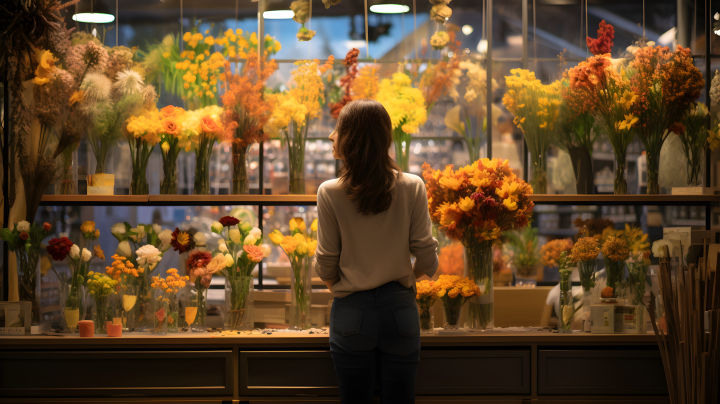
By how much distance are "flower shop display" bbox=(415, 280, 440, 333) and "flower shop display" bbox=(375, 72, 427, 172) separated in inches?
24.0

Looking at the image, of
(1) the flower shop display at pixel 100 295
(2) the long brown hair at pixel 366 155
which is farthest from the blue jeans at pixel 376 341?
→ (1) the flower shop display at pixel 100 295

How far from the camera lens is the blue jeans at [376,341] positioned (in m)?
2.16

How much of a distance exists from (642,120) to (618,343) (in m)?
1.08

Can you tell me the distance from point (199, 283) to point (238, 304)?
0.22 m

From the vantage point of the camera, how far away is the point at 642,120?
2885 mm

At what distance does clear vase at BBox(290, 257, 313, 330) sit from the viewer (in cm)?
288

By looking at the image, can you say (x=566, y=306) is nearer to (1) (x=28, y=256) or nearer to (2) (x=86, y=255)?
(2) (x=86, y=255)

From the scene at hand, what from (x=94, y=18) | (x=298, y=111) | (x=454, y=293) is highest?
(x=94, y=18)

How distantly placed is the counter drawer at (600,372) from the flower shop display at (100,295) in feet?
6.74

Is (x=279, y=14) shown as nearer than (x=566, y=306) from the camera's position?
No

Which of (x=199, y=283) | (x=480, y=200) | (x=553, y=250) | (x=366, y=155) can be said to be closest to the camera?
(x=366, y=155)

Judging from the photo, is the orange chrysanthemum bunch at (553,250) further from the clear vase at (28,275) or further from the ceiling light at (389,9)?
the clear vase at (28,275)

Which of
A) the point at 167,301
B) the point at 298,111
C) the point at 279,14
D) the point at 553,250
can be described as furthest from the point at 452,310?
the point at 279,14

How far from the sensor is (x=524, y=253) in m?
3.08
